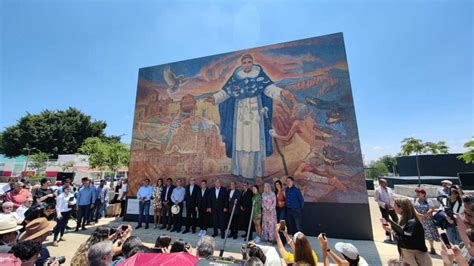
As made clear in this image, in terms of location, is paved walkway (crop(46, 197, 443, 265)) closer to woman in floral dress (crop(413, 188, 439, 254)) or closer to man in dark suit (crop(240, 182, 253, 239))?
woman in floral dress (crop(413, 188, 439, 254))

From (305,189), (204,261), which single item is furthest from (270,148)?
(204,261)

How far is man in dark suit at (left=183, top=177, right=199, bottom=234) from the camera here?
7895 millimetres

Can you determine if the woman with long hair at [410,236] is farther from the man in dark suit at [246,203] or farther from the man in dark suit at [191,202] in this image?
the man in dark suit at [191,202]

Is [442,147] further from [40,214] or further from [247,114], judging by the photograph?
[40,214]

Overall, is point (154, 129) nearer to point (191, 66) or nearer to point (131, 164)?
point (131, 164)

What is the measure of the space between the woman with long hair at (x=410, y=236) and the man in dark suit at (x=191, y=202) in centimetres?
640

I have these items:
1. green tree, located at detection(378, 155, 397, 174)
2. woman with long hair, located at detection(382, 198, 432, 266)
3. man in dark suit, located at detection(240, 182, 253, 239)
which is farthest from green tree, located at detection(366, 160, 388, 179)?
woman with long hair, located at detection(382, 198, 432, 266)

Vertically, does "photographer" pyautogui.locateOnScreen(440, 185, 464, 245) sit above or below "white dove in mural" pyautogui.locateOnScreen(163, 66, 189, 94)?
below

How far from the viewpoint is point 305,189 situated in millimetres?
7488

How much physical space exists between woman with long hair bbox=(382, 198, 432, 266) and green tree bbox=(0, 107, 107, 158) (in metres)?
40.6

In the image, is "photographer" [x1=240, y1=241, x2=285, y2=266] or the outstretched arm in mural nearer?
"photographer" [x1=240, y1=241, x2=285, y2=266]

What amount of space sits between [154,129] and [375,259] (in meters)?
9.86

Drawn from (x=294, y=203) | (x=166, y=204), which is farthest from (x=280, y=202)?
(x=166, y=204)

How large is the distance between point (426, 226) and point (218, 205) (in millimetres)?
6085
